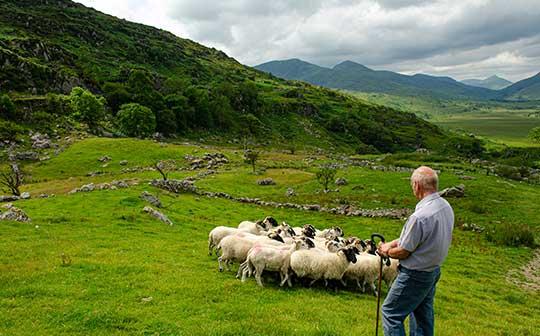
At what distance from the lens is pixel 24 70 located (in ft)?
344

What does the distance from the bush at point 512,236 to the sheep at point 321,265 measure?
26.3 metres

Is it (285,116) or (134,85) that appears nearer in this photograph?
(134,85)

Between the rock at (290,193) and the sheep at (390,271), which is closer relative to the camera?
the sheep at (390,271)

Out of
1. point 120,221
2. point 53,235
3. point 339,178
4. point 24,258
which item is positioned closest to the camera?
point 24,258

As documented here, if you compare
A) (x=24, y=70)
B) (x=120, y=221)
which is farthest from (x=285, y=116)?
(x=120, y=221)

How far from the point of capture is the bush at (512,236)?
34844 mm

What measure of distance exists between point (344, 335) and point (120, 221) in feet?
74.1

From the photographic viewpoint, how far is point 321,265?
16.3 m

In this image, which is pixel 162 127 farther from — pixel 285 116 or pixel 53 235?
pixel 53 235

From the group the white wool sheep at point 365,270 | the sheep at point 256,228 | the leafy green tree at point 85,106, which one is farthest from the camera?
the leafy green tree at point 85,106

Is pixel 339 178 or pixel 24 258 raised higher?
pixel 24 258

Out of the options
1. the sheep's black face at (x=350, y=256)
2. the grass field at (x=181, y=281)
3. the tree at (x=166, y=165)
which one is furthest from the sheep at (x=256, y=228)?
the tree at (x=166, y=165)

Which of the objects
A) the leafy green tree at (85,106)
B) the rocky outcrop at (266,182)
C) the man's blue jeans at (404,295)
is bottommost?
the rocky outcrop at (266,182)

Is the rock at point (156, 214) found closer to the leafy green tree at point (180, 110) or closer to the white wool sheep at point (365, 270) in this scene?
the white wool sheep at point (365, 270)
